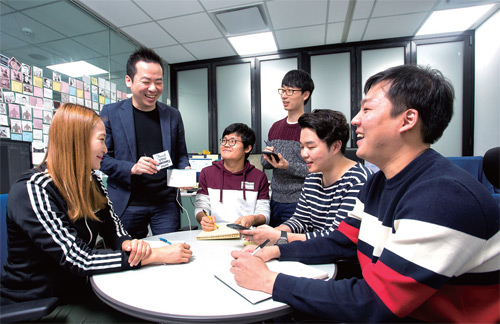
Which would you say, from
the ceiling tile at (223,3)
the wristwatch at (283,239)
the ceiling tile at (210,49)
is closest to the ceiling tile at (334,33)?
the ceiling tile at (223,3)

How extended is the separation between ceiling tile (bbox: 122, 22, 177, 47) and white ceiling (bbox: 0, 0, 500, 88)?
1 centimetres

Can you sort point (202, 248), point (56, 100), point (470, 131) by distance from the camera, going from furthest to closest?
1. point (470, 131)
2. point (56, 100)
3. point (202, 248)

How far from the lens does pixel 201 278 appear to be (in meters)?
0.86

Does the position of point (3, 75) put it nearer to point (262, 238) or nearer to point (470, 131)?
point (262, 238)

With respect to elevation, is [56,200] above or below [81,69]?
below

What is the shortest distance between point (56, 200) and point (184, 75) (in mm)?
4251

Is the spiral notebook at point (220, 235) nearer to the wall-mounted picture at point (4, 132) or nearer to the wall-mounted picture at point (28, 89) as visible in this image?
the wall-mounted picture at point (4, 132)

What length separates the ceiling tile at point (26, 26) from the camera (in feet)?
7.16

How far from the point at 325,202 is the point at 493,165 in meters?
0.71

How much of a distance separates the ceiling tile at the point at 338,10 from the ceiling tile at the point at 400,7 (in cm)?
35

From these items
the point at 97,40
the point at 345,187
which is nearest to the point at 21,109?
the point at 97,40

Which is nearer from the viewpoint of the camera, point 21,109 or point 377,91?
point 377,91

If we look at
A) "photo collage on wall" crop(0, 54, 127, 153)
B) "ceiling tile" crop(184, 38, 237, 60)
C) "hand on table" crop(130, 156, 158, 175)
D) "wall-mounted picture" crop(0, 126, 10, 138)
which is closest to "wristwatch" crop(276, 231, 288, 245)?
"hand on table" crop(130, 156, 158, 175)

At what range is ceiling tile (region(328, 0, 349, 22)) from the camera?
2986 mm
